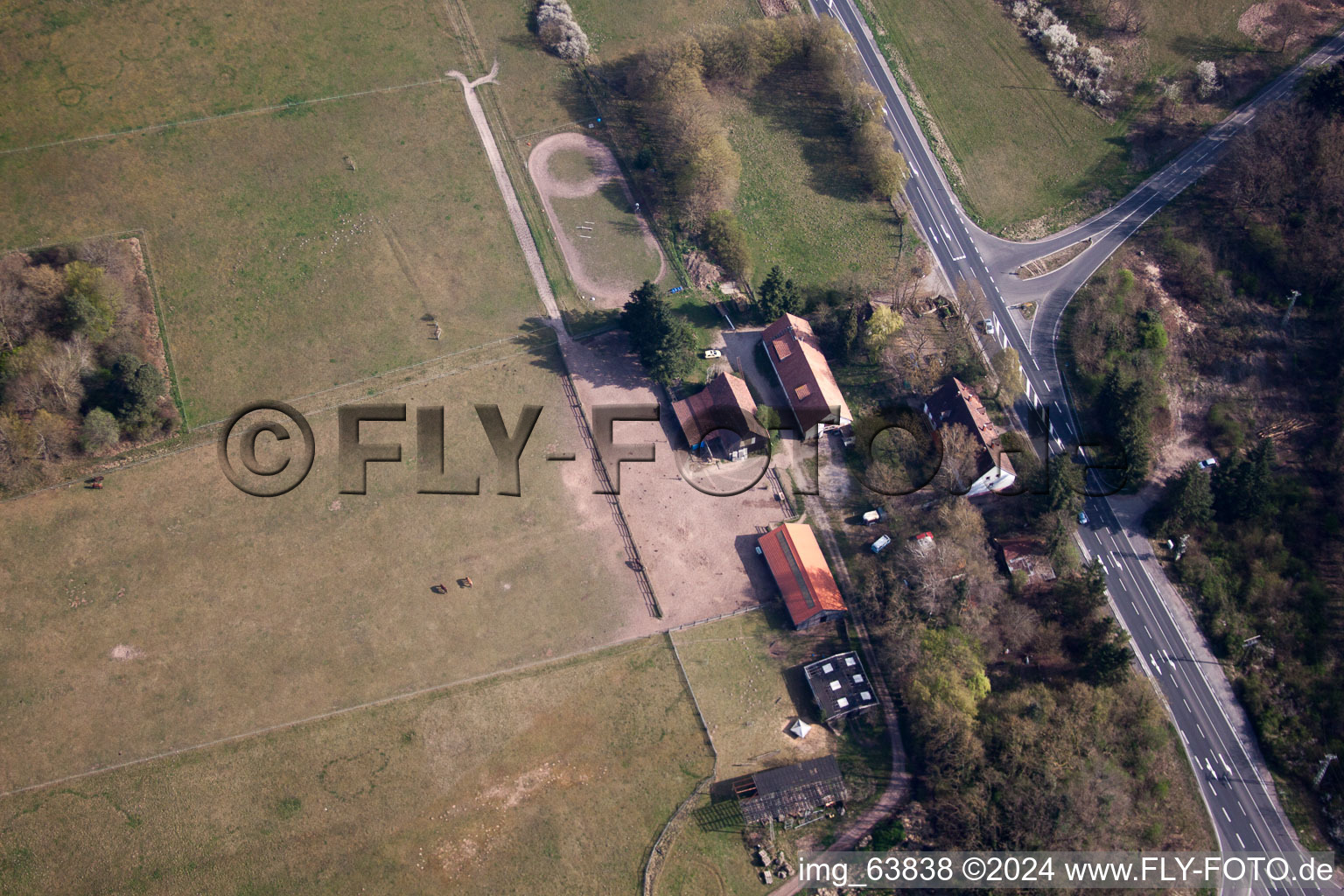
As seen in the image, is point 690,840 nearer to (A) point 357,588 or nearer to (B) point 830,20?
(A) point 357,588

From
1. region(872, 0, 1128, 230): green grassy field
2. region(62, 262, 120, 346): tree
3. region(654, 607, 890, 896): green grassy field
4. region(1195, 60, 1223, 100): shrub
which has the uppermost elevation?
region(1195, 60, 1223, 100): shrub

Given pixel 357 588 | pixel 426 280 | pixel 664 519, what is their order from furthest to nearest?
pixel 426 280
pixel 664 519
pixel 357 588

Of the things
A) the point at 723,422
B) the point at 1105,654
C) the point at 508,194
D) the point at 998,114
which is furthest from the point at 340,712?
the point at 998,114

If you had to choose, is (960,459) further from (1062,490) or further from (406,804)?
(406,804)

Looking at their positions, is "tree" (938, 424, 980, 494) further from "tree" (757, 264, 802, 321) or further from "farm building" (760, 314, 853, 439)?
"tree" (757, 264, 802, 321)

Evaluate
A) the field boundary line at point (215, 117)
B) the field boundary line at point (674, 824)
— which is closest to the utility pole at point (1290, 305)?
the field boundary line at point (674, 824)

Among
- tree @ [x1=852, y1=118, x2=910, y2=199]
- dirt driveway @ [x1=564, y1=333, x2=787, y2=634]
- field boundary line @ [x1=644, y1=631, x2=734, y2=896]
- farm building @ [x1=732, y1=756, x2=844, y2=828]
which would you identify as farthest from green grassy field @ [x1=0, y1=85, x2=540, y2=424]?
farm building @ [x1=732, y1=756, x2=844, y2=828]

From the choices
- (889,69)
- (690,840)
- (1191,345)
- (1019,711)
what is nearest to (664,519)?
(690,840)
